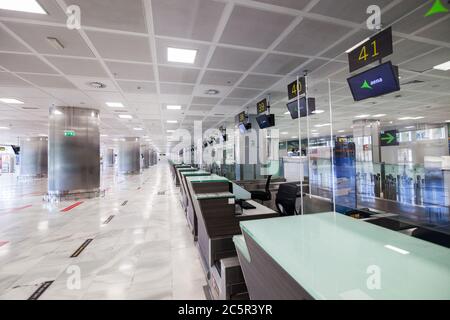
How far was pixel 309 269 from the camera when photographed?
77cm

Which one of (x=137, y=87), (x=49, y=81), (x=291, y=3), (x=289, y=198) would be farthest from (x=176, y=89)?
(x=289, y=198)

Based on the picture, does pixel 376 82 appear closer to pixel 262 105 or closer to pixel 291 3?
pixel 291 3

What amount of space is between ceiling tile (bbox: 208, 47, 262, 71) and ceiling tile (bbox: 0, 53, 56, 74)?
315cm

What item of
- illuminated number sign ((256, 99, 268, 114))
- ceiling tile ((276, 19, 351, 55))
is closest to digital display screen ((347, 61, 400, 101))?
ceiling tile ((276, 19, 351, 55))

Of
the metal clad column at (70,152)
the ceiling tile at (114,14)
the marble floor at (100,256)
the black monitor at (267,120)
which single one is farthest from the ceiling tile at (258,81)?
the metal clad column at (70,152)

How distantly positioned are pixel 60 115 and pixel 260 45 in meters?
7.35

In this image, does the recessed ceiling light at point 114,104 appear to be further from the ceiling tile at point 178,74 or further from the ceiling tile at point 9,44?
the ceiling tile at point 9,44

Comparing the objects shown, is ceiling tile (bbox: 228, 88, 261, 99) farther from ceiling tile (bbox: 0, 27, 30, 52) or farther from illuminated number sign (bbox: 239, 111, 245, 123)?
ceiling tile (bbox: 0, 27, 30, 52)

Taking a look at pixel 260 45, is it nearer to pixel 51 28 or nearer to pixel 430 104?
pixel 51 28

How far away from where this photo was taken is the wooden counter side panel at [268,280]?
2.35ft

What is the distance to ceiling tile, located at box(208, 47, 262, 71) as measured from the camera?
142 inches

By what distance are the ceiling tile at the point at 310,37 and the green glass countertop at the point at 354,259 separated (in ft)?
9.09

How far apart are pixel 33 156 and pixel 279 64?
66.5ft
